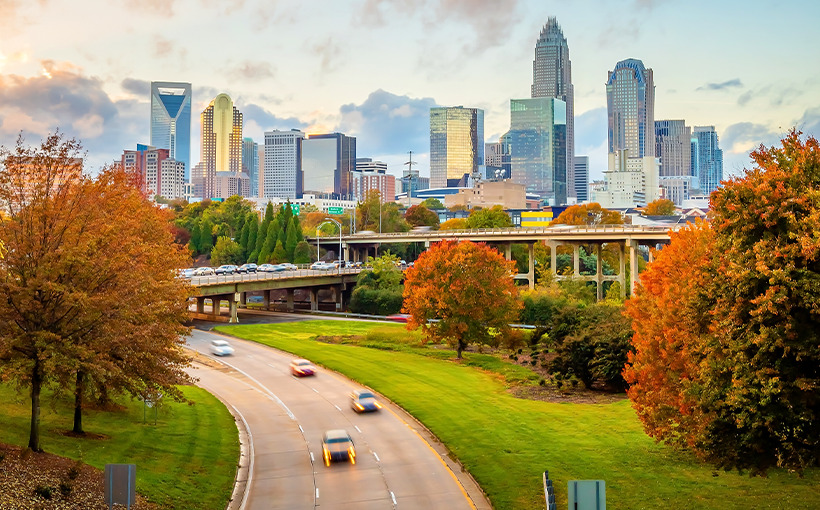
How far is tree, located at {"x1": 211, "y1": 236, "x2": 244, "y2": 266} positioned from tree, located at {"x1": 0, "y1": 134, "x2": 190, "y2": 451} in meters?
124

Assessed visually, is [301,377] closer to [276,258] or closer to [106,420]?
[106,420]

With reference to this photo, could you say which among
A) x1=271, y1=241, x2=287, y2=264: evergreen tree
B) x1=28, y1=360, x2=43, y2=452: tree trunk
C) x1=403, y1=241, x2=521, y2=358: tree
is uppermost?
x1=271, y1=241, x2=287, y2=264: evergreen tree

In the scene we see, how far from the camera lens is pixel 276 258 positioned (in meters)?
146

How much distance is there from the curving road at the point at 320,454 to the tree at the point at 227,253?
9921 centimetres

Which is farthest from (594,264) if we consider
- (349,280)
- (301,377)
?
(301,377)

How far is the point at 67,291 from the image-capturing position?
25953 millimetres

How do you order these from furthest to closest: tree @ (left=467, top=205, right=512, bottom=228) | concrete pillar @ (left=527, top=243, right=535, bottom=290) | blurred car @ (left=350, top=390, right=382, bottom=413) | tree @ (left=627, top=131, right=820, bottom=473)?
tree @ (left=467, top=205, right=512, bottom=228) → concrete pillar @ (left=527, top=243, right=535, bottom=290) → blurred car @ (left=350, top=390, right=382, bottom=413) → tree @ (left=627, top=131, right=820, bottom=473)

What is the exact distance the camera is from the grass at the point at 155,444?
27.6 meters

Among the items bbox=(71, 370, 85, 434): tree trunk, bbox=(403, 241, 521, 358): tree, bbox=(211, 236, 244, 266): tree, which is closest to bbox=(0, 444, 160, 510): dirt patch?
bbox=(71, 370, 85, 434): tree trunk

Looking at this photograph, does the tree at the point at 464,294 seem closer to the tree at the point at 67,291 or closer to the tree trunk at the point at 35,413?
the tree at the point at 67,291

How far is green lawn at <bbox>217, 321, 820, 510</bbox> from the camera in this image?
27406 millimetres

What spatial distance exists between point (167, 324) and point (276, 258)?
4389 inches

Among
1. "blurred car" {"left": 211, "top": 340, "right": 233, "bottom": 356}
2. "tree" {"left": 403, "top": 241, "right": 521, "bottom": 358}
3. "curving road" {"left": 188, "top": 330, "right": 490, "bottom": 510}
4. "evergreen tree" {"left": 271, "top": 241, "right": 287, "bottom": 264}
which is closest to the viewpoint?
"curving road" {"left": 188, "top": 330, "right": 490, "bottom": 510}

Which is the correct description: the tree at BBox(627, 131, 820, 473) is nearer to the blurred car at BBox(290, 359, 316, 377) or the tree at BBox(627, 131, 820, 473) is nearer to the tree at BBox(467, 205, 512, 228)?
the blurred car at BBox(290, 359, 316, 377)
